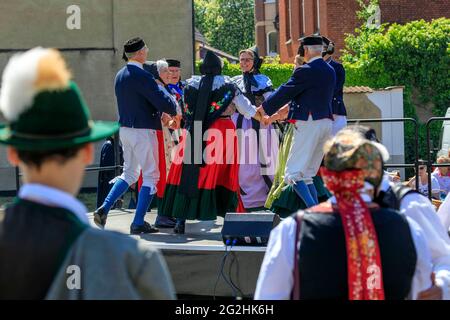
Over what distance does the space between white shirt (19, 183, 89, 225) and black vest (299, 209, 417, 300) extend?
3.30 ft

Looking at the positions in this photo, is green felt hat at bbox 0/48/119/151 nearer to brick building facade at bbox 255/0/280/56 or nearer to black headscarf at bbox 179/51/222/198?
black headscarf at bbox 179/51/222/198

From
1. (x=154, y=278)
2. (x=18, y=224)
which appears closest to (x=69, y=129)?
(x=18, y=224)

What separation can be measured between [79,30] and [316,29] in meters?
15.0

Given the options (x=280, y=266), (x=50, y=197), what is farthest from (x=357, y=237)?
(x=50, y=197)

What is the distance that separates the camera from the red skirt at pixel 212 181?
8.68 metres

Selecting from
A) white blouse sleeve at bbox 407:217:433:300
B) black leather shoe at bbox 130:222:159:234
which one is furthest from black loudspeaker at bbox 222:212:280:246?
white blouse sleeve at bbox 407:217:433:300

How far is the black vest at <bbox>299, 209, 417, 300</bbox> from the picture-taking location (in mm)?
3291


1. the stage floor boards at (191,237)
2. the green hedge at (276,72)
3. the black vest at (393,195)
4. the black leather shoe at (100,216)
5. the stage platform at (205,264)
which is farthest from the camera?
the green hedge at (276,72)

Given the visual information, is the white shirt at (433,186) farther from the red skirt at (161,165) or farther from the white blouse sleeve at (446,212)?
the white blouse sleeve at (446,212)

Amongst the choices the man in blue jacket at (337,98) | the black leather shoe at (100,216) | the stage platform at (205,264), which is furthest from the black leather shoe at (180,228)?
the man in blue jacket at (337,98)

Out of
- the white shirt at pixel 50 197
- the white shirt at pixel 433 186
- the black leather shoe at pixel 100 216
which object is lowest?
the black leather shoe at pixel 100 216

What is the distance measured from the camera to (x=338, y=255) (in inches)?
130

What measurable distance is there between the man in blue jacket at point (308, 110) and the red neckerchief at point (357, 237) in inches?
185
